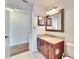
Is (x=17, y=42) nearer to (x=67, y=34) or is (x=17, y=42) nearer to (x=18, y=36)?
(x=18, y=36)

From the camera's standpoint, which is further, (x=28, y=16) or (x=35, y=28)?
(x=28, y=16)

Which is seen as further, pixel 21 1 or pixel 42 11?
pixel 42 11

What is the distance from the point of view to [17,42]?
7.44 m

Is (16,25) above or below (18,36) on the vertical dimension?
above

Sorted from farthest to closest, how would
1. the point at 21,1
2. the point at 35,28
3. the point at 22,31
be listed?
the point at 22,31 → the point at 35,28 → the point at 21,1

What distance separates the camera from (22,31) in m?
7.82

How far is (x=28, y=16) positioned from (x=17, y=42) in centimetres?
225

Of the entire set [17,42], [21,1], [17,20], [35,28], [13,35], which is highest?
[21,1]

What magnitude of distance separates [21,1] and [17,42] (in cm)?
382
